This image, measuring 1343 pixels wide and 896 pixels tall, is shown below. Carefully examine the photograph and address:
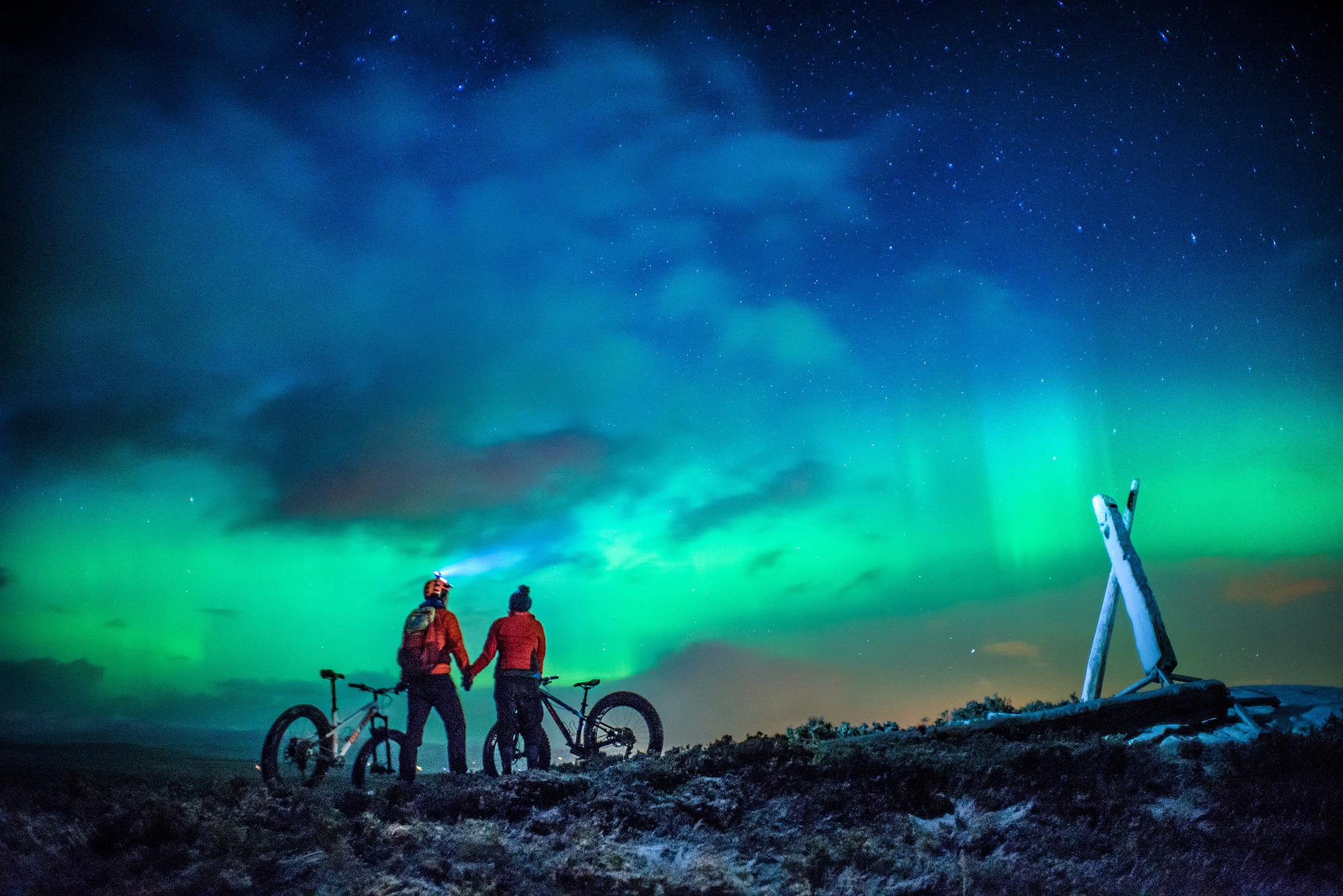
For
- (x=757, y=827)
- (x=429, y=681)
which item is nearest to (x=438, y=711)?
(x=429, y=681)

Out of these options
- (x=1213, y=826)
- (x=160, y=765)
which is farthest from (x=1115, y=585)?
(x=160, y=765)

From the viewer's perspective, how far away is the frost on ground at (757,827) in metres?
6.38

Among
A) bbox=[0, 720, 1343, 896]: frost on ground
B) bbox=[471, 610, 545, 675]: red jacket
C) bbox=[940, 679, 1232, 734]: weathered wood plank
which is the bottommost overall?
bbox=[0, 720, 1343, 896]: frost on ground

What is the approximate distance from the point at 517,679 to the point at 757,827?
562 cm

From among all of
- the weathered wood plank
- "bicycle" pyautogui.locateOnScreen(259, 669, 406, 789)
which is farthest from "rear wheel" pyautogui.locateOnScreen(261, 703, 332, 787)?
the weathered wood plank

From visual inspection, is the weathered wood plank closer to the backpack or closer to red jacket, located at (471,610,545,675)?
red jacket, located at (471,610,545,675)

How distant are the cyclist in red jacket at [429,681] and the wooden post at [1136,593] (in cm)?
1072

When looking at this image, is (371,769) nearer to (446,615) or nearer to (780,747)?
(446,615)

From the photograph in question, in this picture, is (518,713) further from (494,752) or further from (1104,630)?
(1104,630)

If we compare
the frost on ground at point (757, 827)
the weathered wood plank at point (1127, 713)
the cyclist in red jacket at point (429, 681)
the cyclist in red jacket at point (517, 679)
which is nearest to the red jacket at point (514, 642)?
the cyclist in red jacket at point (517, 679)

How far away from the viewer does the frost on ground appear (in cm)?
638

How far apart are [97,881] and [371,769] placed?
5.23 metres

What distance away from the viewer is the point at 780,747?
9.86m

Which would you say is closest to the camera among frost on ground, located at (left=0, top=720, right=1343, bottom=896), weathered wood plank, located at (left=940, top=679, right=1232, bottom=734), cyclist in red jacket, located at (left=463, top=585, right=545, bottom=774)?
frost on ground, located at (left=0, top=720, right=1343, bottom=896)
